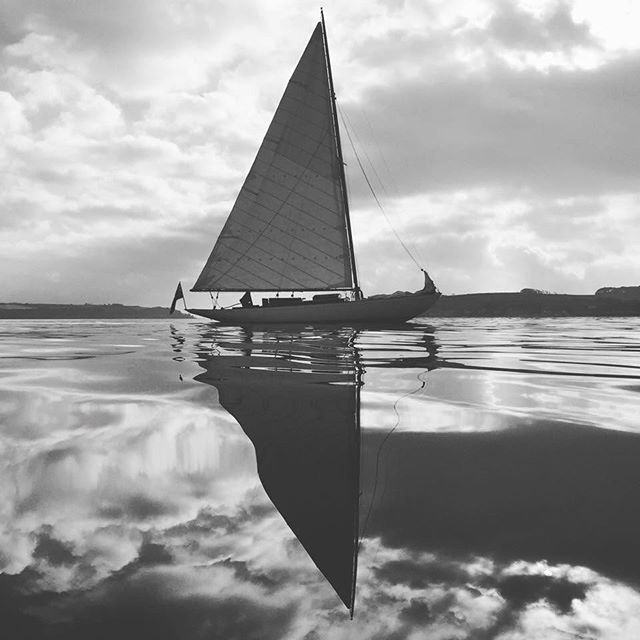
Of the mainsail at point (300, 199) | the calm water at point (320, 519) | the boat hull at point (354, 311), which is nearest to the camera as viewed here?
the calm water at point (320, 519)

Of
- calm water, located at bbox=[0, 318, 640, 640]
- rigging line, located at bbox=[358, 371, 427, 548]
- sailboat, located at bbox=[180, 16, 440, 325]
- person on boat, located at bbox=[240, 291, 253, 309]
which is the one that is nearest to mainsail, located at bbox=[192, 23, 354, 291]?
sailboat, located at bbox=[180, 16, 440, 325]

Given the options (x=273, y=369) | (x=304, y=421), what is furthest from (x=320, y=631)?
(x=273, y=369)

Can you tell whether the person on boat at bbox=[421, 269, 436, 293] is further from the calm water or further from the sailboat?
the calm water

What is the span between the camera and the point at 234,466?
260cm

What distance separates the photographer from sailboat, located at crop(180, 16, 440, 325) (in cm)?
2703

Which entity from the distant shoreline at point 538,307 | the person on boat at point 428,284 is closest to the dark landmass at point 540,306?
the distant shoreline at point 538,307

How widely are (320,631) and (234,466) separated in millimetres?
1413

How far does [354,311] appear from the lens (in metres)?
28.2

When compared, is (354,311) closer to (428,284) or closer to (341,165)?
(428,284)

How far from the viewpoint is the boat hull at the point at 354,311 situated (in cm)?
2791

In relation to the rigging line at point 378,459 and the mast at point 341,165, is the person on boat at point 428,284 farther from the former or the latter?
the rigging line at point 378,459

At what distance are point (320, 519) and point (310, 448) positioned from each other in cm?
98

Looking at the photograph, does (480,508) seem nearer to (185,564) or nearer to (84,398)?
(185,564)

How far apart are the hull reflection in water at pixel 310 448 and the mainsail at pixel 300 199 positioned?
21.1 meters
